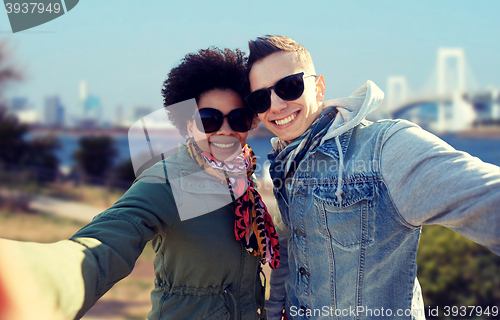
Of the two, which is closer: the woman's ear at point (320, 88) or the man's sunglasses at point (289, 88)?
the man's sunglasses at point (289, 88)

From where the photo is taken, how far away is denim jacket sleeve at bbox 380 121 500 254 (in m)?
1.00

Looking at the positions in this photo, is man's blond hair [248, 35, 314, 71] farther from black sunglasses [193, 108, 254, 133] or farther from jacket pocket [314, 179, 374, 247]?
jacket pocket [314, 179, 374, 247]

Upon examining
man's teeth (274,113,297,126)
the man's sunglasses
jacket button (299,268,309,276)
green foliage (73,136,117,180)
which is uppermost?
the man's sunglasses

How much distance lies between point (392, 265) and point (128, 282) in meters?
5.05

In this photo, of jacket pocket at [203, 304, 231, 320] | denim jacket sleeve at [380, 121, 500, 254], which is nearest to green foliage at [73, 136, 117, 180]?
jacket pocket at [203, 304, 231, 320]

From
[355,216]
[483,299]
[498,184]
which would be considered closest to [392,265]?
[355,216]

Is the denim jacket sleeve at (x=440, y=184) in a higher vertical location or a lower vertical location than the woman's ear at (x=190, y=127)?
lower

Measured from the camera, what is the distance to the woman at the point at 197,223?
116 cm

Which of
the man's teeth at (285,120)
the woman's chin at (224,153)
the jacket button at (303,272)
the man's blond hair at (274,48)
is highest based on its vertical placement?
the man's blond hair at (274,48)

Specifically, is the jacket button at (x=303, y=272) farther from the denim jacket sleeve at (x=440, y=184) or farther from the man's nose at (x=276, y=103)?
the man's nose at (x=276, y=103)

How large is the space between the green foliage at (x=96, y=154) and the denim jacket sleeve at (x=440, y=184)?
10779mm

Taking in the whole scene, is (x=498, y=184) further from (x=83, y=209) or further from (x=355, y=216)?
(x=83, y=209)

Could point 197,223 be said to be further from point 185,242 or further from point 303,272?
point 303,272

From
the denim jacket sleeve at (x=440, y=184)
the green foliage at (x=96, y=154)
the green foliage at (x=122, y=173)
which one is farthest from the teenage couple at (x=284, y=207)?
the green foliage at (x=96, y=154)
